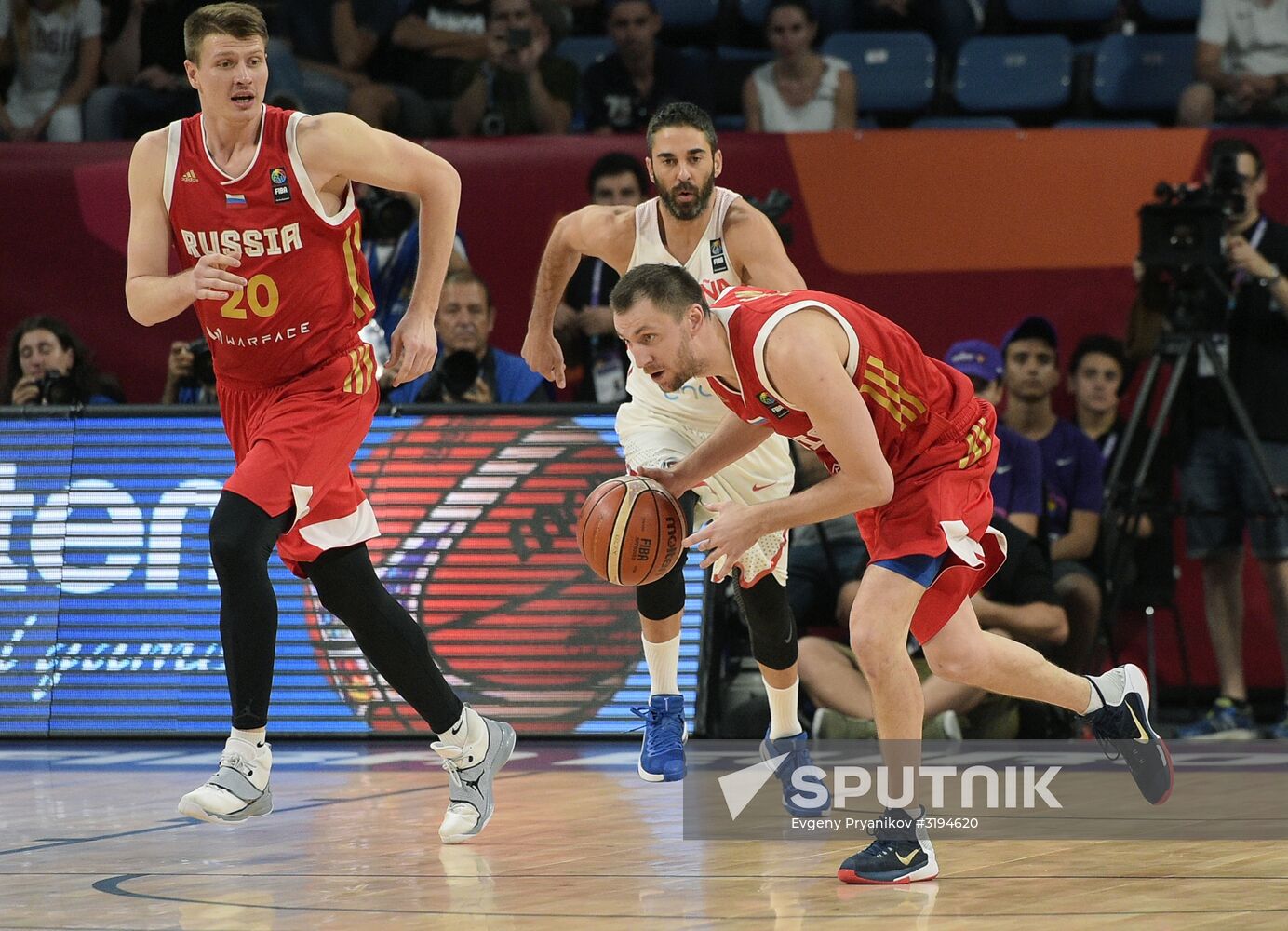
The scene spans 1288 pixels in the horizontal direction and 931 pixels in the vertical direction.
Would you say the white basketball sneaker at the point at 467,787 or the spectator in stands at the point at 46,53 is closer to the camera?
the white basketball sneaker at the point at 467,787

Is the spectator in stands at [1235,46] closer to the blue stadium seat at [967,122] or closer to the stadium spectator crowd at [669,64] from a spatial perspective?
the stadium spectator crowd at [669,64]

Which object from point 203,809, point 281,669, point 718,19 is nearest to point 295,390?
point 203,809

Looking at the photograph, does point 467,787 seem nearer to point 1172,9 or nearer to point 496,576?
point 496,576

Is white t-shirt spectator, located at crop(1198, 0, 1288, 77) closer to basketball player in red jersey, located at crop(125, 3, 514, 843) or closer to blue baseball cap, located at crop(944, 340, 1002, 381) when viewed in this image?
blue baseball cap, located at crop(944, 340, 1002, 381)

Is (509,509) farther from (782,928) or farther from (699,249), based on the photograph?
(782,928)

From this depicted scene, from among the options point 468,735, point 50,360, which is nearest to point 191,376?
point 50,360

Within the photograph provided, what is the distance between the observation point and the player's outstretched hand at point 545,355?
20.2 ft

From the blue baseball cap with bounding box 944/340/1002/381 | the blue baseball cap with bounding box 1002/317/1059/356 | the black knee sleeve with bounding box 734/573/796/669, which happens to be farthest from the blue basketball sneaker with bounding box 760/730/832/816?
the blue baseball cap with bounding box 1002/317/1059/356

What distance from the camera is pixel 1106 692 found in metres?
5.22

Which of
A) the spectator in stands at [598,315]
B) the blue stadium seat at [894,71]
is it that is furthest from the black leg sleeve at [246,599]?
the blue stadium seat at [894,71]

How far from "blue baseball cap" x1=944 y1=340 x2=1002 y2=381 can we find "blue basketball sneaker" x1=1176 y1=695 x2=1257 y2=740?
1699 millimetres

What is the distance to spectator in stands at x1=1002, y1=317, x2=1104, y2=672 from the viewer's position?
8.12 m

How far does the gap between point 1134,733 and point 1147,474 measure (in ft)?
9.83

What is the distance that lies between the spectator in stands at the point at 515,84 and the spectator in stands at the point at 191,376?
2.09m
